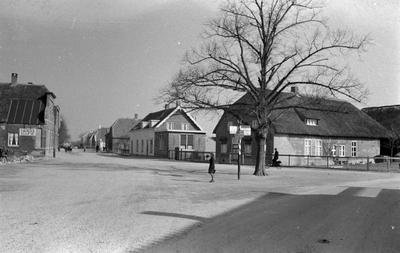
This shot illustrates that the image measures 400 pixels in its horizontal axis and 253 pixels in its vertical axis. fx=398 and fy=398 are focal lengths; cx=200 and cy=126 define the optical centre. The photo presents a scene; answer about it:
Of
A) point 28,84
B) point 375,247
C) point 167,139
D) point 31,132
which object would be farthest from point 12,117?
point 375,247

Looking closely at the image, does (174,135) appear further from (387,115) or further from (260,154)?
(260,154)

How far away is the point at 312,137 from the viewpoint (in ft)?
132

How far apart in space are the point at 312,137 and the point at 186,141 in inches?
751

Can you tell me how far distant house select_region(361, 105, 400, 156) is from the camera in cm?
4512

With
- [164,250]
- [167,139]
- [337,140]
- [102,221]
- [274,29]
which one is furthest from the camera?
[167,139]

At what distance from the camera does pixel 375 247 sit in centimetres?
680

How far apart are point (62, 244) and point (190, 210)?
4200 mm

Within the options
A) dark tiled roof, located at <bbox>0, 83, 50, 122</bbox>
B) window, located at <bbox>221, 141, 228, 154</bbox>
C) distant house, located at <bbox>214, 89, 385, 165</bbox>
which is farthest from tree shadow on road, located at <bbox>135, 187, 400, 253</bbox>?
dark tiled roof, located at <bbox>0, 83, 50, 122</bbox>

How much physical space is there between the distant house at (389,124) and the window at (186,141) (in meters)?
23.9

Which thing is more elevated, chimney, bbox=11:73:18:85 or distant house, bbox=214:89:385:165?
chimney, bbox=11:73:18:85

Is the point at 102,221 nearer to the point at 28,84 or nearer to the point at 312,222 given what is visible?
the point at 312,222

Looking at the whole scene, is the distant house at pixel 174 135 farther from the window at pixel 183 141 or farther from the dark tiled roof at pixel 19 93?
the dark tiled roof at pixel 19 93

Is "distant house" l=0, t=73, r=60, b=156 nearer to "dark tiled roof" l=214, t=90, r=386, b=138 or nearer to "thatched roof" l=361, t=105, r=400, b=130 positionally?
"dark tiled roof" l=214, t=90, r=386, b=138

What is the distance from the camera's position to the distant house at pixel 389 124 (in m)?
45.1
